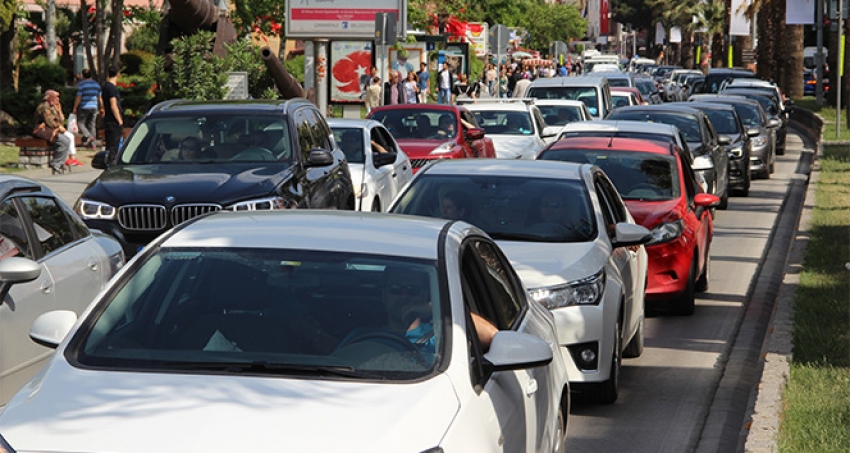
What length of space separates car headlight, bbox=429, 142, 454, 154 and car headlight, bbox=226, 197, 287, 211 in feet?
28.2

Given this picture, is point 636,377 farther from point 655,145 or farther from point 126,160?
point 126,160

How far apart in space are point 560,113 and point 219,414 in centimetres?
2406

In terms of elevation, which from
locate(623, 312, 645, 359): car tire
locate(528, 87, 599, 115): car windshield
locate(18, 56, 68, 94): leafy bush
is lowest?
locate(623, 312, 645, 359): car tire

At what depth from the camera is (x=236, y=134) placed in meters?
14.1

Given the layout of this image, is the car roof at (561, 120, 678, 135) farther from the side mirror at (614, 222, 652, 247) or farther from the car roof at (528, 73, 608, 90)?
the car roof at (528, 73, 608, 90)

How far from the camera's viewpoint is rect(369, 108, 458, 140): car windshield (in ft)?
73.6

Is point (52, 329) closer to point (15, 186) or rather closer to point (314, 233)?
point (314, 233)

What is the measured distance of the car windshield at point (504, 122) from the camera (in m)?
25.0

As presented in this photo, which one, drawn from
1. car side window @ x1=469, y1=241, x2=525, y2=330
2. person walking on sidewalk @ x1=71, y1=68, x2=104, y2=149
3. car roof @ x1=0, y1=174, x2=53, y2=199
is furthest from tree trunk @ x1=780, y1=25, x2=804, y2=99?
car side window @ x1=469, y1=241, x2=525, y2=330

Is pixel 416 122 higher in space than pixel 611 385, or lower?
higher

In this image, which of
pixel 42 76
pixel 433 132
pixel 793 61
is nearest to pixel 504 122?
pixel 433 132

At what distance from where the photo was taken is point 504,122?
25516mm

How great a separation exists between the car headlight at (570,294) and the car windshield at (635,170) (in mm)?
4481

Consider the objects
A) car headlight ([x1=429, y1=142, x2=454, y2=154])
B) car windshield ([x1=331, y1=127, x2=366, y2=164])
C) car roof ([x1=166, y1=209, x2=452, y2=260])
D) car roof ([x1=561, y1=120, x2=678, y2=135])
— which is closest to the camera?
car roof ([x1=166, y1=209, x2=452, y2=260])
